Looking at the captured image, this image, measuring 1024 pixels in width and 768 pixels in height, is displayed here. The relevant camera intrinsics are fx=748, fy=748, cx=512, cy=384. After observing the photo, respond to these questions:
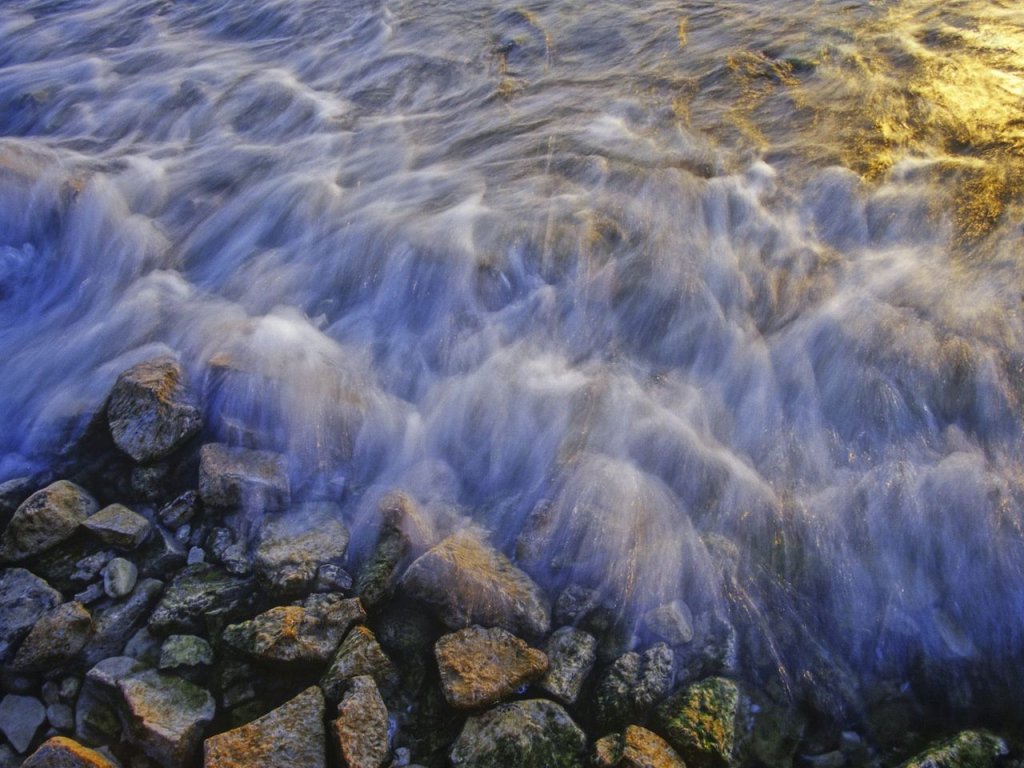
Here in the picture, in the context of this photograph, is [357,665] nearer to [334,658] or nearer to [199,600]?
[334,658]

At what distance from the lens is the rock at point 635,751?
2.32 metres

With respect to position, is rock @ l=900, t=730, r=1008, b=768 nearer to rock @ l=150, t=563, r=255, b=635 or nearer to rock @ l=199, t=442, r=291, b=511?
rock @ l=150, t=563, r=255, b=635

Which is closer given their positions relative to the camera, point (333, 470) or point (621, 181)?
point (333, 470)

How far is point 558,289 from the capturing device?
4109 mm

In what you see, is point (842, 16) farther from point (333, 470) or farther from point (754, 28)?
point (333, 470)

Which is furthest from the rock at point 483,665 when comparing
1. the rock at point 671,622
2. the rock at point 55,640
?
the rock at point 55,640

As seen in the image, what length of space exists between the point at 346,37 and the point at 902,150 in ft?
17.1

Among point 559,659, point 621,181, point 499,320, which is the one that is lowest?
point 559,659

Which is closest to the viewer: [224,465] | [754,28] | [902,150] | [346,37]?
[224,465]

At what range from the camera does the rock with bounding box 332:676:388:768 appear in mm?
2395

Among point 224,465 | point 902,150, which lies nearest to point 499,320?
point 224,465

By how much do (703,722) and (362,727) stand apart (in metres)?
1.12

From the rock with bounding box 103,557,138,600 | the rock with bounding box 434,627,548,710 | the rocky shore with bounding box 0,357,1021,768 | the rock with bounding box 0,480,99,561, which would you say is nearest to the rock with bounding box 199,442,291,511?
the rocky shore with bounding box 0,357,1021,768

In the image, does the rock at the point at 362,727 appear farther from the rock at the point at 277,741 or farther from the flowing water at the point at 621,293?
the flowing water at the point at 621,293
